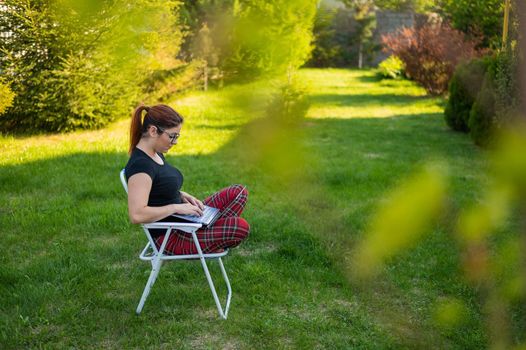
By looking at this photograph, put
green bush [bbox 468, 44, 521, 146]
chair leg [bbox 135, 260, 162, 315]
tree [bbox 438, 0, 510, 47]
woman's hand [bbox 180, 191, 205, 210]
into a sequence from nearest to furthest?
chair leg [bbox 135, 260, 162, 315] → woman's hand [bbox 180, 191, 205, 210] → green bush [bbox 468, 44, 521, 146] → tree [bbox 438, 0, 510, 47]

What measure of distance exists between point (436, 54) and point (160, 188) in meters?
11.3

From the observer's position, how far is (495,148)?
7.71 metres

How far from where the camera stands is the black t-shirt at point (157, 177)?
2918 millimetres

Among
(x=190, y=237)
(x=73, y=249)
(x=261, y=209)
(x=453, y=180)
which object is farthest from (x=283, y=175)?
(x=453, y=180)

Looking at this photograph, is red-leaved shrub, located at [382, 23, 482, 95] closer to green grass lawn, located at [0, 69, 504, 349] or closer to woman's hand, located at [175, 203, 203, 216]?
green grass lawn, located at [0, 69, 504, 349]

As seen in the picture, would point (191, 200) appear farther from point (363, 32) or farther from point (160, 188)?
point (363, 32)

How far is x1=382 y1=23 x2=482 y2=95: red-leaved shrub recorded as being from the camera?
41.8 ft

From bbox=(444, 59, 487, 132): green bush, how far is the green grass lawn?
2.69 meters

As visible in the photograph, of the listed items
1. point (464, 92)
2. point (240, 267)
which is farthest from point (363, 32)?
point (240, 267)

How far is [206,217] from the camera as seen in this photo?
9.73 feet

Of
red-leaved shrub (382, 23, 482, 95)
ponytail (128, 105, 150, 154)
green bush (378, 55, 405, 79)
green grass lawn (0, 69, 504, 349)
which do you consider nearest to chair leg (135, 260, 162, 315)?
green grass lawn (0, 69, 504, 349)

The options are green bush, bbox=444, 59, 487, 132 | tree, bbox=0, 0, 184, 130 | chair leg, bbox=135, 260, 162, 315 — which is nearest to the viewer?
chair leg, bbox=135, 260, 162, 315

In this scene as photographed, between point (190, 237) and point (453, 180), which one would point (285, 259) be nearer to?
point (190, 237)

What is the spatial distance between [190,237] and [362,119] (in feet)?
25.4
